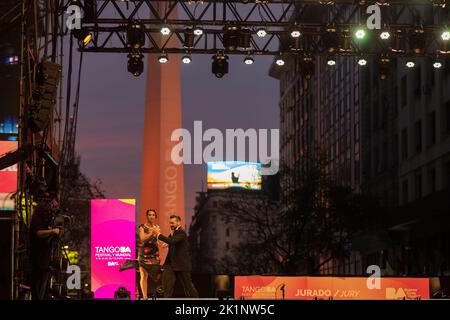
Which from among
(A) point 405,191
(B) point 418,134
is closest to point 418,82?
(B) point 418,134

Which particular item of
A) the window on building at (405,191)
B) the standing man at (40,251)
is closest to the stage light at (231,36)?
the standing man at (40,251)

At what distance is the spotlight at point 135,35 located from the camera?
26.1m

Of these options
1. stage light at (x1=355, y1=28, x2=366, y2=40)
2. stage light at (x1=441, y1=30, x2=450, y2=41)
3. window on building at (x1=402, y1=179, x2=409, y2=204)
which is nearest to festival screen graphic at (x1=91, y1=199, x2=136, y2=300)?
stage light at (x1=355, y1=28, x2=366, y2=40)

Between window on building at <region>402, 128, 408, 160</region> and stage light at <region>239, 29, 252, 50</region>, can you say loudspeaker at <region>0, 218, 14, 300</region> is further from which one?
window on building at <region>402, 128, 408, 160</region>

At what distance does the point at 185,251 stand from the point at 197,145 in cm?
4405

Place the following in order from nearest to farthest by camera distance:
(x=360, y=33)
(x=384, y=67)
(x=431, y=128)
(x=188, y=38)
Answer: (x=360, y=33), (x=188, y=38), (x=384, y=67), (x=431, y=128)

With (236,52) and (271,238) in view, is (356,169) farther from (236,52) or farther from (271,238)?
(236,52)

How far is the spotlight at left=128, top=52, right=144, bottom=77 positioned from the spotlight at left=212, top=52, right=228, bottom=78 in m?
2.23

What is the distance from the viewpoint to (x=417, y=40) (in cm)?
2745

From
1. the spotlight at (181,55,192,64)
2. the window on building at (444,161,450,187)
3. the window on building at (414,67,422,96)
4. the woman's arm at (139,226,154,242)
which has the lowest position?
the woman's arm at (139,226,154,242)

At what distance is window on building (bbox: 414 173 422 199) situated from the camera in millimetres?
52219

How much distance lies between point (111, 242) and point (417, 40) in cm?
1159

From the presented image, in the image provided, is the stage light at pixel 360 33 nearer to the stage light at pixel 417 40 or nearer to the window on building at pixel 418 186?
the stage light at pixel 417 40

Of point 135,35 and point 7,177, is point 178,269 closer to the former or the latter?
point 7,177
